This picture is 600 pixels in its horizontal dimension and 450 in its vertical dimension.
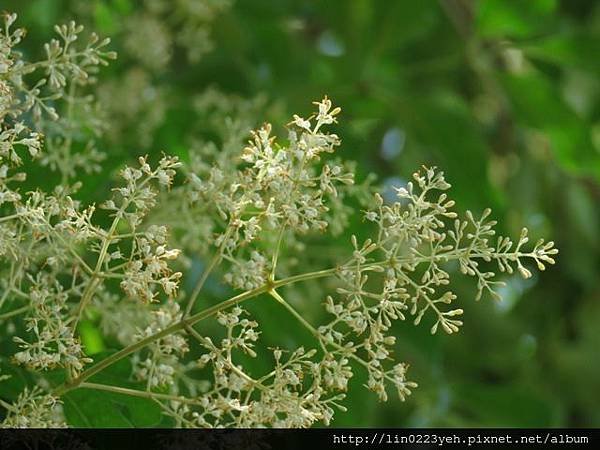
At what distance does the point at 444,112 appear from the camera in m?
2.57

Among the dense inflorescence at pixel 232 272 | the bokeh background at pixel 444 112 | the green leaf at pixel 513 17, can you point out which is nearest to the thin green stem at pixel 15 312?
the dense inflorescence at pixel 232 272

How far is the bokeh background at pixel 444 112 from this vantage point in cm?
252

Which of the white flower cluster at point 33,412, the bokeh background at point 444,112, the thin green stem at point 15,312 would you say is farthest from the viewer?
the bokeh background at point 444,112

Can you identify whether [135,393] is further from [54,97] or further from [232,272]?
[54,97]

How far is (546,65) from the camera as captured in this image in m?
2.96

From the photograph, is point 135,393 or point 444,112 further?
point 444,112

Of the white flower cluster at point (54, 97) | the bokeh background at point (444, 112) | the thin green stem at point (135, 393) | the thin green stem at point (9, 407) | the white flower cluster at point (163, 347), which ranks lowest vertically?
the thin green stem at point (9, 407)

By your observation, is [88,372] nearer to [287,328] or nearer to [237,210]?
[237,210]

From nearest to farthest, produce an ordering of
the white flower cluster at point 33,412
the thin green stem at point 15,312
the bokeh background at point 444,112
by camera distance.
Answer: the white flower cluster at point 33,412 < the thin green stem at point 15,312 < the bokeh background at point 444,112

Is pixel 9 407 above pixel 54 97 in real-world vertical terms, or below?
below

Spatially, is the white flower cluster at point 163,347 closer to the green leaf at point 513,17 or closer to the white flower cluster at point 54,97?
the white flower cluster at point 54,97

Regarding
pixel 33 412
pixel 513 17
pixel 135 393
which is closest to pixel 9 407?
pixel 33 412

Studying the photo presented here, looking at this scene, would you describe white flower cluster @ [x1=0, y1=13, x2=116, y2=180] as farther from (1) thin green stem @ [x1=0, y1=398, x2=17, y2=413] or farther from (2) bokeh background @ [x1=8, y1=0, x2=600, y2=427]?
(1) thin green stem @ [x1=0, y1=398, x2=17, y2=413]

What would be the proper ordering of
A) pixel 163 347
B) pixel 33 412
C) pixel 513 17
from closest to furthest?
pixel 33 412, pixel 163 347, pixel 513 17
